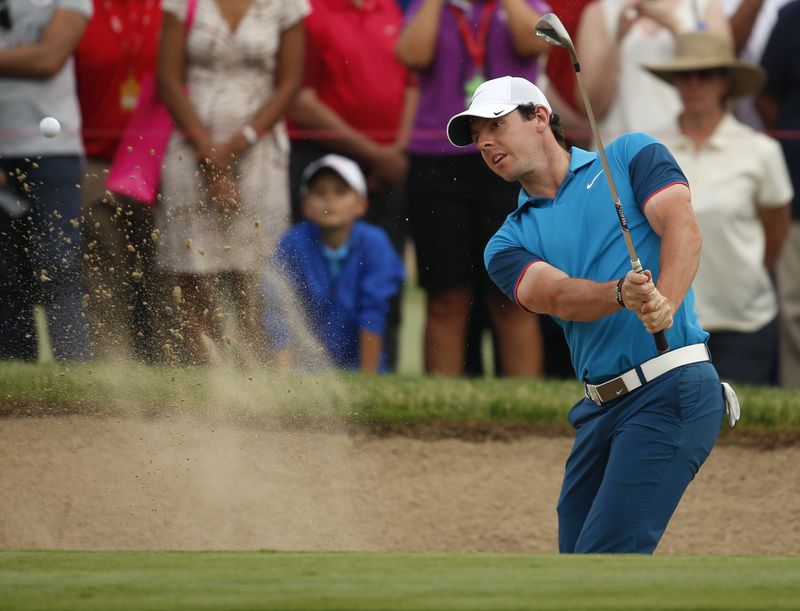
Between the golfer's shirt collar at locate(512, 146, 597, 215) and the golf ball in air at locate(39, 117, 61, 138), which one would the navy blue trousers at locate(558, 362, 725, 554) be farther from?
the golf ball in air at locate(39, 117, 61, 138)

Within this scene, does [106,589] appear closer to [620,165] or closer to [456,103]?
[620,165]

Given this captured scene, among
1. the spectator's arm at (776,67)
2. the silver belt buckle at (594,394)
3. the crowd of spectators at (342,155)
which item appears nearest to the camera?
the silver belt buckle at (594,394)

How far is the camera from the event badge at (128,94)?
27.7 ft

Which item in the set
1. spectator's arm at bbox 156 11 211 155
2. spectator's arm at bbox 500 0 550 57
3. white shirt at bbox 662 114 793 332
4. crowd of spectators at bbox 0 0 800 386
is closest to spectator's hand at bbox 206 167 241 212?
crowd of spectators at bbox 0 0 800 386

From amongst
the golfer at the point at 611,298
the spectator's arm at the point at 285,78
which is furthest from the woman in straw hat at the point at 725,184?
the golfer at the point at 611,298

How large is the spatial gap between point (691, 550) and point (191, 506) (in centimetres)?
247

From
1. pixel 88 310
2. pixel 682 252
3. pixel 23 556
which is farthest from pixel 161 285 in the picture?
pixel 682 252

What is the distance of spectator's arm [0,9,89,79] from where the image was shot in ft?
26.4

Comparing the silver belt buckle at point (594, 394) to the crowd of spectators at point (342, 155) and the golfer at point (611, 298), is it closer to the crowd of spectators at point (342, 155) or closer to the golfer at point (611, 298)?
the golfer at point (611, 298)

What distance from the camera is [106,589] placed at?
4172 millimetres

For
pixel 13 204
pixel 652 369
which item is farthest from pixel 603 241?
pixel 13 204

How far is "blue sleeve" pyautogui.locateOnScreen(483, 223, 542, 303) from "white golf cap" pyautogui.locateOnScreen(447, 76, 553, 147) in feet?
1.35

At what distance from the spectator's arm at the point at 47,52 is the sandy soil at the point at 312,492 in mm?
1873

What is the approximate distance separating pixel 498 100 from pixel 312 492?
2973 mm
